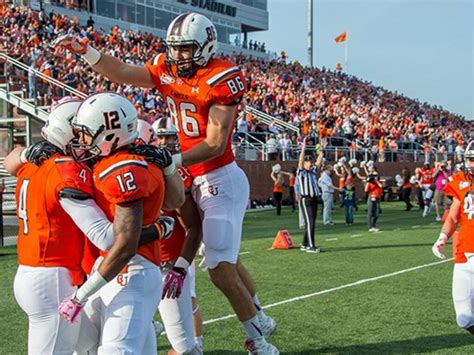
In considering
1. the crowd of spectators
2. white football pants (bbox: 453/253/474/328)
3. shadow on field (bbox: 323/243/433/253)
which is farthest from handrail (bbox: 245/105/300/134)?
white football pants (bbox: 453/253/474/328)

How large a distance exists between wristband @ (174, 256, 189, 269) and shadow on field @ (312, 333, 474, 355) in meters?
1.52

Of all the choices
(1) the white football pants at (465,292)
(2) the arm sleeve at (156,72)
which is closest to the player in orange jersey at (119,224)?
(2) the arm sleeve at (156,72)

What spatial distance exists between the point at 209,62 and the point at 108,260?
2053 millimetres

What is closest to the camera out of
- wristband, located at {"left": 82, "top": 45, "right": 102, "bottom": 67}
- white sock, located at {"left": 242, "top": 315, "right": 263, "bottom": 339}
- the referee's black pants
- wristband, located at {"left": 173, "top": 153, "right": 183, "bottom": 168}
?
wristband, located at {"left": 173, "top": 153, "right": 183, "bottom": 168}

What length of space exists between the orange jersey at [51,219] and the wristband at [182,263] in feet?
3.64

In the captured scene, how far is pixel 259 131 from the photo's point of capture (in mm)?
25641

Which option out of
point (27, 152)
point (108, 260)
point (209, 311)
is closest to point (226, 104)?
point (27, 152)

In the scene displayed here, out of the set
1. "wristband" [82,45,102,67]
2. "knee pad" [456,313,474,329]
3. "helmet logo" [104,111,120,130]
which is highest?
"wristband" [82,45,102,67]

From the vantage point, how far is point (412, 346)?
6094 millimetres

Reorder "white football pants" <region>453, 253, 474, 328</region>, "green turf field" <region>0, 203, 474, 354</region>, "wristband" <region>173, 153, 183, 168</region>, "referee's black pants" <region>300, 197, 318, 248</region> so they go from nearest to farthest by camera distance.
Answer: "wristband" <region>173, 153, 183, 168</region> < "white football pants" <region>453, 253, 474, 328</region> < "green turf field" <region>0, 203, 474, 354</region> < "referee's black pants" <region>300, 197, 318, 248</region>

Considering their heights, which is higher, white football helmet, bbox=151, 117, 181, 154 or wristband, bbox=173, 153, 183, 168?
white football helmet, bbox=151, 117, 181, 154

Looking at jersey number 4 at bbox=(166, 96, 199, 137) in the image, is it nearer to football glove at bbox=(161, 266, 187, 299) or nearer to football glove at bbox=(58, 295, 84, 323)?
football glove at bbox=(161, 266, 187, 299)

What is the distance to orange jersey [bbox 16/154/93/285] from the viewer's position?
3584 millimetres

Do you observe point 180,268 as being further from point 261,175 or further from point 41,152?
point 261,175
